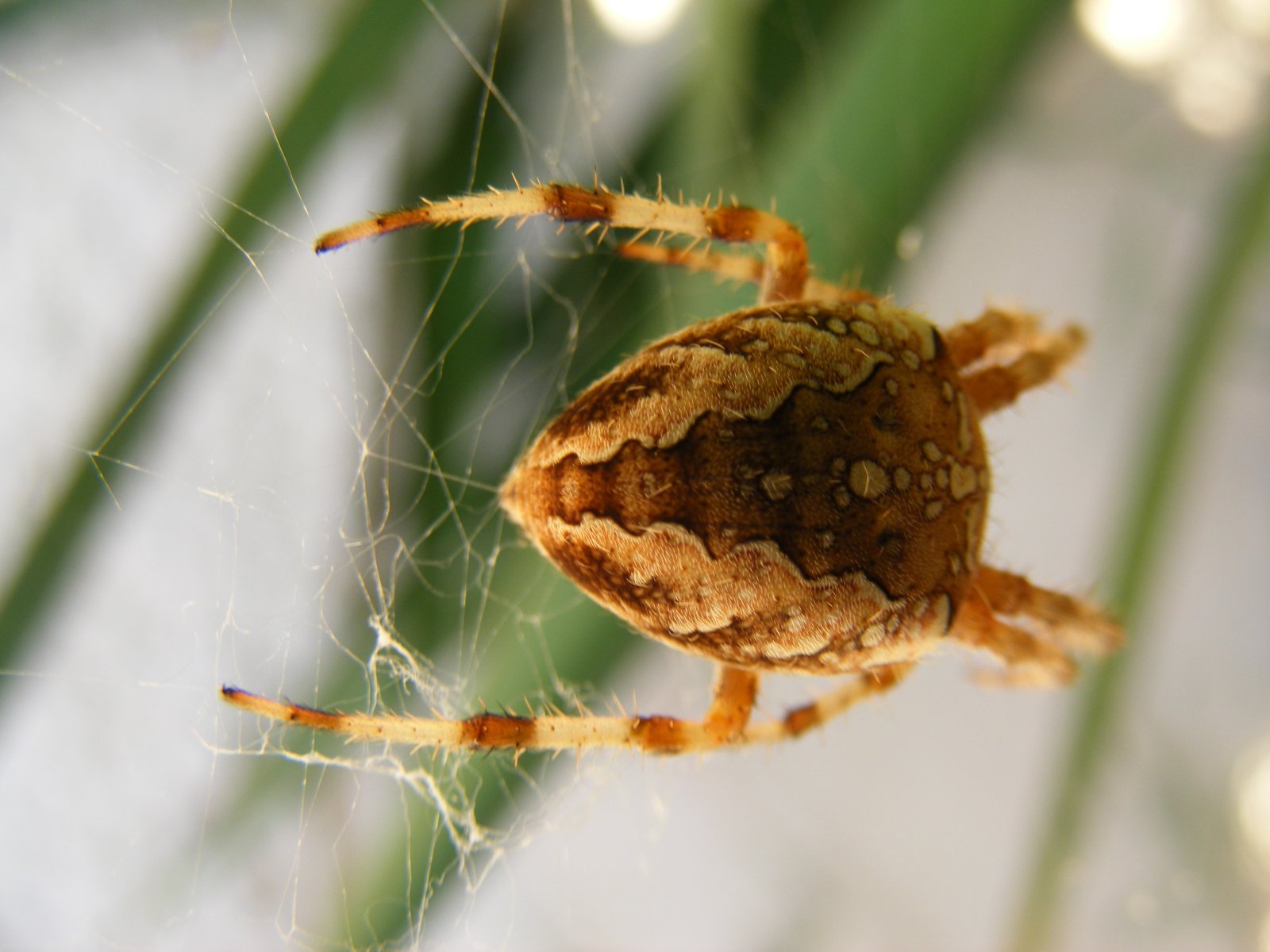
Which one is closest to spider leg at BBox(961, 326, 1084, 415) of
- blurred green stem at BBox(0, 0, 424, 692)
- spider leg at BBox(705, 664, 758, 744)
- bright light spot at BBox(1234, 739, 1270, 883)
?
spider leg at BBox(705, 664, 758, 744)

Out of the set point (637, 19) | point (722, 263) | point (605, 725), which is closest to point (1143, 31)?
point (637, 19)

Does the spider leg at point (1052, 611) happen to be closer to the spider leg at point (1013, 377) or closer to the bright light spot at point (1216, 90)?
the spider leg at point (1013, 377)

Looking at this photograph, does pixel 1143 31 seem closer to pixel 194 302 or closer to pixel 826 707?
pixel 826 707

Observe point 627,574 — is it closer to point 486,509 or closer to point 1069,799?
point 486,509

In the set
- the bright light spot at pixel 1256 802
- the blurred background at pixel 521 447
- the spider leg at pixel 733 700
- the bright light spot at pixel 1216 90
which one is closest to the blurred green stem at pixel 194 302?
the blurred background at pixel 521 447

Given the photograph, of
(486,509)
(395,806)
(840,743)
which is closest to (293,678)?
(395,806)

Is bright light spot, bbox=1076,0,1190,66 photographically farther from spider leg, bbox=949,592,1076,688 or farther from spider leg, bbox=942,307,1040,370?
spider leg, bbox=949,592,1076,688

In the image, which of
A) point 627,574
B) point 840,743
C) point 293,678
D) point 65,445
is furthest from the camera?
point 840,743
